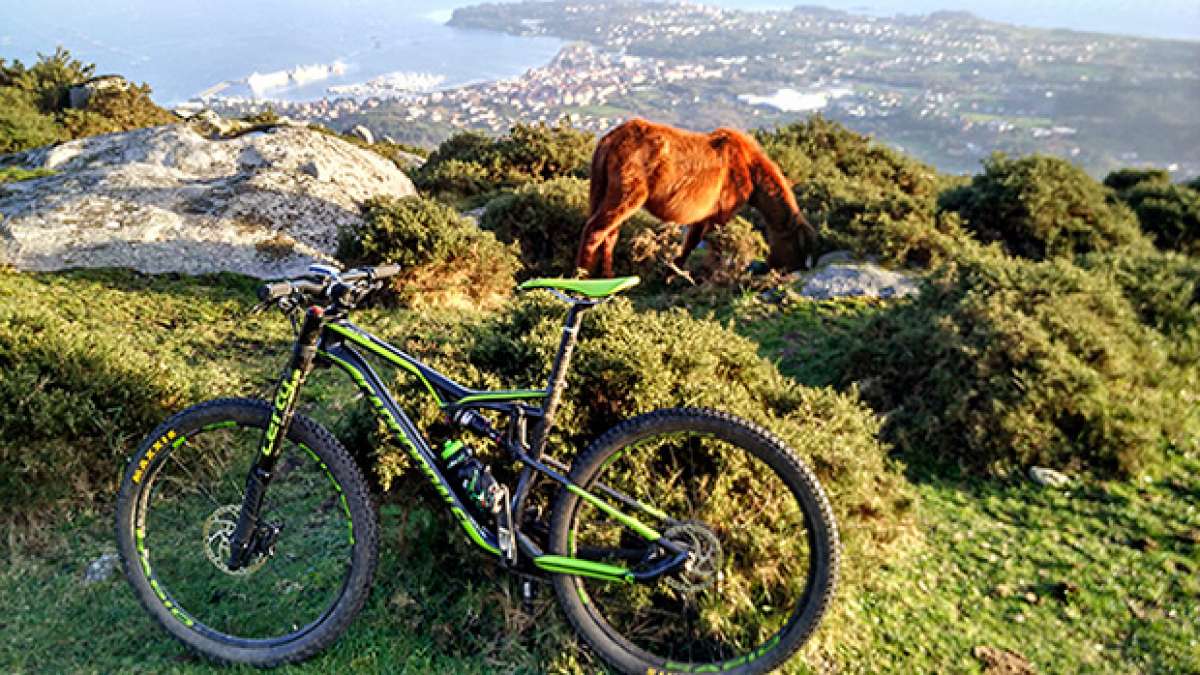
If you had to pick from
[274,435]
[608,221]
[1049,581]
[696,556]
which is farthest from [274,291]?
[608,221]

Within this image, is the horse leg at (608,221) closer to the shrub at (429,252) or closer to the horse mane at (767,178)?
the shrub at (429,252)

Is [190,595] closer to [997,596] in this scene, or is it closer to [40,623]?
[40,623]

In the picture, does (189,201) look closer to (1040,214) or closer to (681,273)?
(681,273)

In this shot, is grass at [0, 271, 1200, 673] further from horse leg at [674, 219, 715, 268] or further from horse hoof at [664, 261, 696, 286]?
horse leg at [674, 219, 715, 268]

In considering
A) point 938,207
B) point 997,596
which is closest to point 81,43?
point 938,207

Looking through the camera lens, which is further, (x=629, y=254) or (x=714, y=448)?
(x=629, y=254)

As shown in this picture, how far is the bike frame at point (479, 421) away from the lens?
276cm

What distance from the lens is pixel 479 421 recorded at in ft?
9.30

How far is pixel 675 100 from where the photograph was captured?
52.6 metres

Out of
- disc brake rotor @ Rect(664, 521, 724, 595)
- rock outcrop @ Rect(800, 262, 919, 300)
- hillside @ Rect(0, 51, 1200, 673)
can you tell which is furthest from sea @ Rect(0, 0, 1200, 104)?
disc brake rotor @ Rect(664, 521, 724, 595)

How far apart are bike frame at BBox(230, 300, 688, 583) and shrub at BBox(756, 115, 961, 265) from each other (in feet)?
24.9

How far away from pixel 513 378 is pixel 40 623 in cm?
249

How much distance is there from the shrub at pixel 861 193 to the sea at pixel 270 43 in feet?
80.1

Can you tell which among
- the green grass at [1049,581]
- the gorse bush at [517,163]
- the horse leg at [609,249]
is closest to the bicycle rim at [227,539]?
the green grass at [1049,581]
